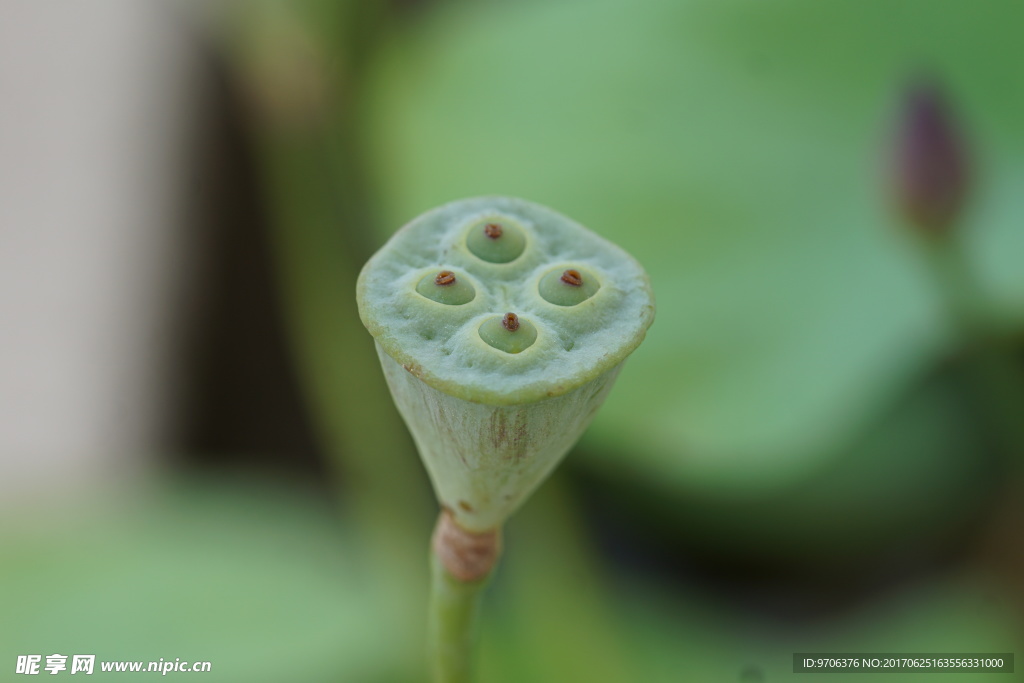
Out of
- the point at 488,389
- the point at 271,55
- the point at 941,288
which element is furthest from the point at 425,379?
the point at 271,55

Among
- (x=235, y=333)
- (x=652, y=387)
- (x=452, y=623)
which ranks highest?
(x=235, y=333)

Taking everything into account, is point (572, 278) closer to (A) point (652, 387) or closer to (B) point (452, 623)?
(B) point (452, 623)

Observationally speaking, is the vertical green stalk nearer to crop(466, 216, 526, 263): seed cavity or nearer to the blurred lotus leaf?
crop(466, 216, 526, 263): seed cavity

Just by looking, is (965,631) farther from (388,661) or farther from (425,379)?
(425,379)

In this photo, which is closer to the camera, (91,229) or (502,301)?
(502,301)

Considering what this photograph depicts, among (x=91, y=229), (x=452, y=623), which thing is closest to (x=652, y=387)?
(x=452, y=623)

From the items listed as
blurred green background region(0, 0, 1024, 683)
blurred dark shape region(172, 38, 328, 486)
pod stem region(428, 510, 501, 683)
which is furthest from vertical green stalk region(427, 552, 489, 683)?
blurred dark shape region(172, 38, 328, 486)

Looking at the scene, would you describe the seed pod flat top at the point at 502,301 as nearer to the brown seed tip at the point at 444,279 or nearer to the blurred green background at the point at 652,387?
the brown seed tip at the point at 444,279
